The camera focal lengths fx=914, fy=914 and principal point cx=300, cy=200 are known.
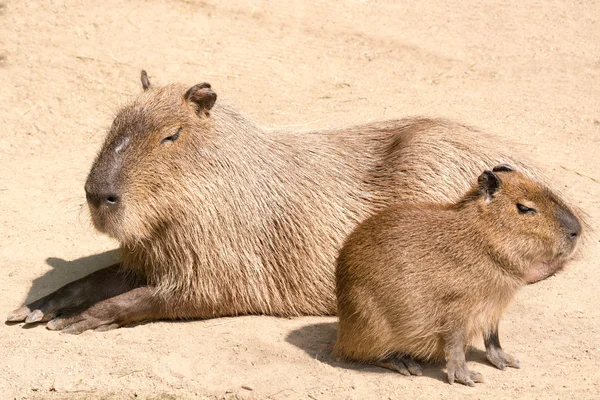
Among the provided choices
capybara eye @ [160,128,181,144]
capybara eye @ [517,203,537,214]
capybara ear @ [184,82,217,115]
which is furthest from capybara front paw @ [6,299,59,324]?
capybara eye @ [517,203,537,214]

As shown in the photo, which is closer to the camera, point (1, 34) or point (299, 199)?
point (299, 199)

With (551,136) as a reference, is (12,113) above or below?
below

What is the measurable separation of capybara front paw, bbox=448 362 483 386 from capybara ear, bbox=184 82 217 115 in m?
2.05

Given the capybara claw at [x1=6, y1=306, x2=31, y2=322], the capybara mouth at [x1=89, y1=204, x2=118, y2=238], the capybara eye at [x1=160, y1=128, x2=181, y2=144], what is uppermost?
the capybara eye at [x1=160, y1=128, x2=181, y2=144]

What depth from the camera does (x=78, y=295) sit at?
5.71m

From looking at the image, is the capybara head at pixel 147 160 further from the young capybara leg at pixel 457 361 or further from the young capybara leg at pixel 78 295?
the young capybara leg at pixel 457 361

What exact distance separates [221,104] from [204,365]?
164cm

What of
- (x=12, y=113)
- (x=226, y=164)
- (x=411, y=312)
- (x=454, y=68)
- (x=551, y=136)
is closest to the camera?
(x=411, y=312)

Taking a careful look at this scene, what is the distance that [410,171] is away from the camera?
5.73 metres

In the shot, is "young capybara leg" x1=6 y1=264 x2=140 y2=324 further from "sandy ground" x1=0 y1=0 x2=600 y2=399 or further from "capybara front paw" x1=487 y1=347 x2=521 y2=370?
"capybara front paw" x1=487 y1=347 x2=521 y2=370

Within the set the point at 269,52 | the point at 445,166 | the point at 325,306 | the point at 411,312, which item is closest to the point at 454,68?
the point at 269,52

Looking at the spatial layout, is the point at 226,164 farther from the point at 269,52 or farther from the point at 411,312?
the point at 269,52

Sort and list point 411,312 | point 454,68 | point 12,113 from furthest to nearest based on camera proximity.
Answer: point 454,68
point 12,113
point 411,312

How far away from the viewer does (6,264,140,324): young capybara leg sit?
5543 millimetres
